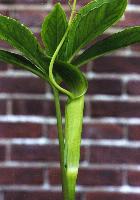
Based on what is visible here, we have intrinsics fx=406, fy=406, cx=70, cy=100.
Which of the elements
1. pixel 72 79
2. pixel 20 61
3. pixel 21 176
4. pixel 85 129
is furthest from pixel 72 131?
pixel 21 176

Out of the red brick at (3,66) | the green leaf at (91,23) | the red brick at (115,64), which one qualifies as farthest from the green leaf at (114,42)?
the red brick at (3,66)

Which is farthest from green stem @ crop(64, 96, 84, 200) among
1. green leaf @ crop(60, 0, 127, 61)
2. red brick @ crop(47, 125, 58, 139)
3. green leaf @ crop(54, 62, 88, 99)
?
red brick @ crop(47, 125, 58, 139)

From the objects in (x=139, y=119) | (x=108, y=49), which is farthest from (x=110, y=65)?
(x=108, y=49)

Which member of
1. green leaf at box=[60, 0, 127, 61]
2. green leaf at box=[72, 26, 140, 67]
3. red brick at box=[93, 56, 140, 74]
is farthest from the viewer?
red brick at box=[93, 56, 140, 74]

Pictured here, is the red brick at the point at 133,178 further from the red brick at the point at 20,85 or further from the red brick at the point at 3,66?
the red brick at the point at 3,66

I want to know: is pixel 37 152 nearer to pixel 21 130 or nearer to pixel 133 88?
pixel 21 130

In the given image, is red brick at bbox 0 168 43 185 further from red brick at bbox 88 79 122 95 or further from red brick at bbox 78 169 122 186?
red brick at bbox 88 79 122 95
